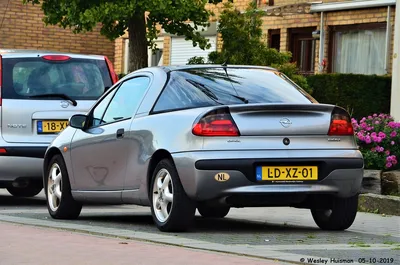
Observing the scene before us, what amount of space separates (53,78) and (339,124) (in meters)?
5.06

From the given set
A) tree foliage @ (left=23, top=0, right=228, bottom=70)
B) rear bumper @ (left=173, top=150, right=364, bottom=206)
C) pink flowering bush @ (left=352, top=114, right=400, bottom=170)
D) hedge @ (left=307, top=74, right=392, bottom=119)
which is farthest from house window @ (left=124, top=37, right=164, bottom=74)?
rear bumper @ (left=173, top=150, right=364, bottom=206)

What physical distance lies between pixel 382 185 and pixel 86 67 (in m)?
3.73

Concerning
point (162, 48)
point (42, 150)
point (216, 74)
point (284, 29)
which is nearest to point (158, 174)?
point (216, 74)

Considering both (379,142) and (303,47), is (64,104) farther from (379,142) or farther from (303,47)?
(303,47)

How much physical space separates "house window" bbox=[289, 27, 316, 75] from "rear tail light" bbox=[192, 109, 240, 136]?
1956 centimetres

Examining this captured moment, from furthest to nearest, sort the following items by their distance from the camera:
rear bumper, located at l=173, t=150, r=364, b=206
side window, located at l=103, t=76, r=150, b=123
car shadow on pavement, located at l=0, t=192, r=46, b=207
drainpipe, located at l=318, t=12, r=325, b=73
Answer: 1. drainpipe, located at l=318, t=12, r=325, b=73
2. car shadow on pavement, located at l=0, t=192, r=46, b=207
3. side window, located at l=103, t=76, r=150, b=123
4. rear bumper, located at l=173, t=150, r=364, b=206

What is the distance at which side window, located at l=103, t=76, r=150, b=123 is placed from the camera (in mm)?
11652

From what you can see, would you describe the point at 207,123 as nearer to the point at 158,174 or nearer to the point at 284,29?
the point at 158,174

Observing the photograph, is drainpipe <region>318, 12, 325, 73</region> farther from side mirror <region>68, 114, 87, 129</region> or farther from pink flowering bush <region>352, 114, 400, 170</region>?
side mirror <region>68, 114, 87, 129</region>

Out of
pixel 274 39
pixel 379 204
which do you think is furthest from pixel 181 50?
pixel 379 204

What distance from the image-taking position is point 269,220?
12.9 meters

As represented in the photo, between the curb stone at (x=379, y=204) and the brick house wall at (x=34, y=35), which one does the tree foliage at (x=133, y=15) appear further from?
the brick house wall at (x=34, y=35)

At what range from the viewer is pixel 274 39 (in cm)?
3195

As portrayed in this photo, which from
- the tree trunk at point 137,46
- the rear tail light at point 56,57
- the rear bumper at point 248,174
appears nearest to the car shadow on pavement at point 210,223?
the rear bumper at point 248,174
